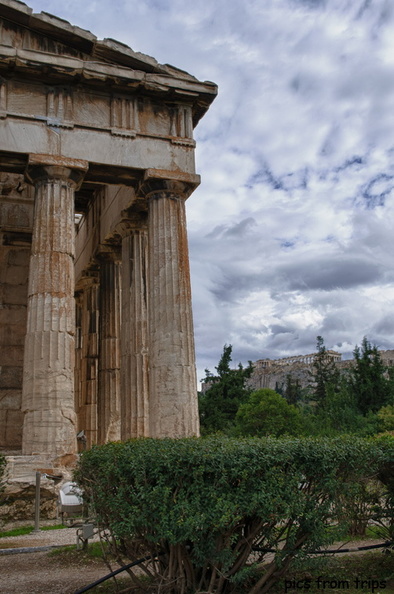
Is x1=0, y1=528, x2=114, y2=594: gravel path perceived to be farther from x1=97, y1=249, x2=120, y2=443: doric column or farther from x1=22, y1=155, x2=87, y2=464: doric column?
x1=97, y1=249, x2=120, y2=443: doric column

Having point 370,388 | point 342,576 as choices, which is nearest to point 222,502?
point 342,576

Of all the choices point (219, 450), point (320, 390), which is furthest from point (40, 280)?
point (320, 390)

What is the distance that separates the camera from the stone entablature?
52.3ft

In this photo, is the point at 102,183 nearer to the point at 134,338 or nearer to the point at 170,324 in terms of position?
the point at 134,338

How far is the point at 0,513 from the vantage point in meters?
13.4

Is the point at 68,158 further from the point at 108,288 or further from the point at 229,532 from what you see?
the point at 229,532

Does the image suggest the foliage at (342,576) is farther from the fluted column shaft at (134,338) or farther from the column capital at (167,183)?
the column capital at (167,183)

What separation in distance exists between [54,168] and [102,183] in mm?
2186

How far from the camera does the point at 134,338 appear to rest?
Result: 63.6ft

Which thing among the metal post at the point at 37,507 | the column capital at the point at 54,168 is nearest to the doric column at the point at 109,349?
the column capital at the point at 54,168

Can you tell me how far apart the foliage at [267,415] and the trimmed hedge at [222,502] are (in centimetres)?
4428

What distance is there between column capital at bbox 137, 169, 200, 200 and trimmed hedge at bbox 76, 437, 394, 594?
12.0 metres

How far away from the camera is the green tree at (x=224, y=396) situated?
55519 mm

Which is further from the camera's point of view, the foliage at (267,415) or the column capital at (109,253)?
the foliage at (267,415)
